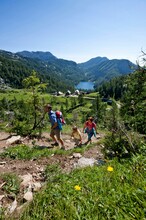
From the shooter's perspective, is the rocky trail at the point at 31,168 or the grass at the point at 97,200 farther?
the rocky trail at the point at 31,168

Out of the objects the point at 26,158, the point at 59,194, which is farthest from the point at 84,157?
the point at 59,194

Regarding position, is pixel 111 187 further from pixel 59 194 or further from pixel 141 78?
pixel 141 78

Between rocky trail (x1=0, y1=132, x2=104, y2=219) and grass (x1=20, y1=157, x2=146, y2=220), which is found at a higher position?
grass (x1=20, y1=157, x2=146, y2=220)

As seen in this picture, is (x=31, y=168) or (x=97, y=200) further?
(x=31, y=168)

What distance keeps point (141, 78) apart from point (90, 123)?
4141 millimetres

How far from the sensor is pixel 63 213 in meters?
3.65

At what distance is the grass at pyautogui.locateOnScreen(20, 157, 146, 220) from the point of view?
3146 mm

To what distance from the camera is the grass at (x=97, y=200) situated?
3146mm

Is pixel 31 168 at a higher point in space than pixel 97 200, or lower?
lower

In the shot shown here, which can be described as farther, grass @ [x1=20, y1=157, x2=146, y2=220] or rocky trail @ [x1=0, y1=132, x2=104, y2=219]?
rocky trail @ [x1=0, y1=132, x2=104, y2=219]

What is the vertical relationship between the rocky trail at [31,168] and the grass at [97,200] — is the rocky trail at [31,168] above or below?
below

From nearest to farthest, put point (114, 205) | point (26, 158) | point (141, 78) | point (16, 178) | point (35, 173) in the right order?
1. point (114, 205)
2. point (16, 178)
3. point (35, 173)
4. point (26, 158)
5. point (141, 78)

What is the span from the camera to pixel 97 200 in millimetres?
3689

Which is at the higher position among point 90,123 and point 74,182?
point 74,182
